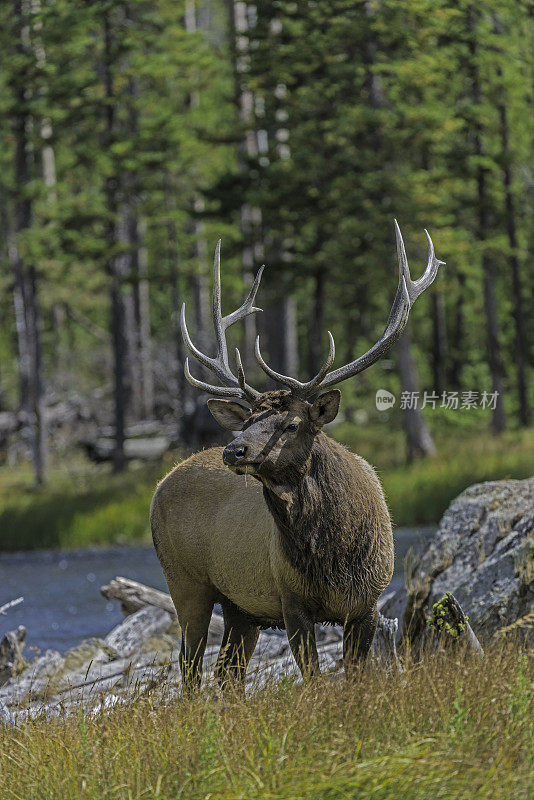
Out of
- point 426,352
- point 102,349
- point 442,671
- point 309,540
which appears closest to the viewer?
point 442,671

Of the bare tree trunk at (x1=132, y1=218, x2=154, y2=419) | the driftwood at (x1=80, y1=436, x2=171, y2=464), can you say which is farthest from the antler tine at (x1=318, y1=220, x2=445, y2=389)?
the bare tree trunk at (x1=132, y1=218, x2=154, y2=419)

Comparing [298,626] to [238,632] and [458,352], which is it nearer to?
[238,632]

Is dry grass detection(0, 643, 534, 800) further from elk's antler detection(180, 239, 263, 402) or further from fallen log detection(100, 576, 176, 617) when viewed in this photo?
fallen log detection(100, 576, 176, 617)

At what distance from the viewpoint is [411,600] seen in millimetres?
7059

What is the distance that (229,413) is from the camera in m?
5.63

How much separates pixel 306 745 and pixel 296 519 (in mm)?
1348

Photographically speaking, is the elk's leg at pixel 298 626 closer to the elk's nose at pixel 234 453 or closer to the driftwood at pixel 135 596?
the elk's nose at pixel 234 453

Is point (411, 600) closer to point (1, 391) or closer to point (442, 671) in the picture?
point (442, 671)

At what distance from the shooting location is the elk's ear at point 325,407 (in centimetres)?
525

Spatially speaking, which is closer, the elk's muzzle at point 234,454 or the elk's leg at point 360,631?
the elk's muzzle at point 234,454

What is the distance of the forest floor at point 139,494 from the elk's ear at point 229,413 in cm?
1103

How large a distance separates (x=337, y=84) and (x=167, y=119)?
129 inches

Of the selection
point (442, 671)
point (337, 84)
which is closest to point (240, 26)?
point (337, 84)

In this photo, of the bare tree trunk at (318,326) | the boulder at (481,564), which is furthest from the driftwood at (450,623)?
the bare tree trunk at (318,326)
